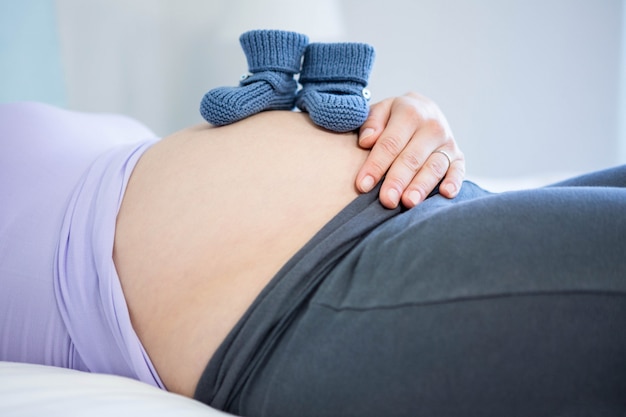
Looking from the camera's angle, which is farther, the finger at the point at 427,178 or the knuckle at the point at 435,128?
the knuckle at the point at 435,128

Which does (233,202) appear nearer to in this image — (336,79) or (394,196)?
(394,196)

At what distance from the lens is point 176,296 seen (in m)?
0.67

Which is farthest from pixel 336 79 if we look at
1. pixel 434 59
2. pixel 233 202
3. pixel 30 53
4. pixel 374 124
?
pixel 30 53

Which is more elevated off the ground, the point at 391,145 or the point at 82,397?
the point at 391,145

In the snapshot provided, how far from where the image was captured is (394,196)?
706mm

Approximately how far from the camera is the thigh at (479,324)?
48cm

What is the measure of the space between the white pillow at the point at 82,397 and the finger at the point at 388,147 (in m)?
0.36

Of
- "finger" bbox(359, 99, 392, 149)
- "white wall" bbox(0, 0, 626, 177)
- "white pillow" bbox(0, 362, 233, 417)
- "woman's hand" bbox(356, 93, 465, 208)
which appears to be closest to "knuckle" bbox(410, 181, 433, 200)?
"woman's hand" bbox(356, 93, 465, 208)

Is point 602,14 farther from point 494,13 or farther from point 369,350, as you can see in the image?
point 369,350

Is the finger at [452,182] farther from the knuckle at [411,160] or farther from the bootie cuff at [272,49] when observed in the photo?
the bootie cuff at [272,49]

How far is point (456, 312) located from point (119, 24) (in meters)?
1.58

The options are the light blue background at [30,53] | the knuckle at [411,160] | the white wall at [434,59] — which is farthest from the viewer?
the white wall at [434,59]

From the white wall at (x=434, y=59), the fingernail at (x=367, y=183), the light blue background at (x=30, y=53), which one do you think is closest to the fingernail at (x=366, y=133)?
the fingernail at (x=367, y=183)

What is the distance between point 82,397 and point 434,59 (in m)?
1.55
